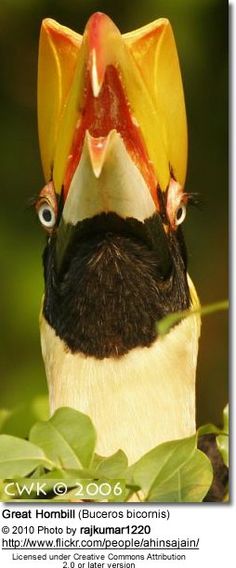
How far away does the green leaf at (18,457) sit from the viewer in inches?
49.5

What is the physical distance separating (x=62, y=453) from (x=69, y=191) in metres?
0.33

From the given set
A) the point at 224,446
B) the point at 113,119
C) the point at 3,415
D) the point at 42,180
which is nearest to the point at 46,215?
the point at 42,180

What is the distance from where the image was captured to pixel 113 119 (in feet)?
3.95

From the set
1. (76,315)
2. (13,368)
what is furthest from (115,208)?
(13,368)

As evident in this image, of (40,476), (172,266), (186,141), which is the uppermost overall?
(186,141)

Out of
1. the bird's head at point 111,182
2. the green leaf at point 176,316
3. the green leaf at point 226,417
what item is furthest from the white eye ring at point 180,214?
the green leaf at point 226,417

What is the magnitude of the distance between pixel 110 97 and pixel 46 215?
185 mm

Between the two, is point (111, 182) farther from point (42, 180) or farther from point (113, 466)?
point (113, 466)

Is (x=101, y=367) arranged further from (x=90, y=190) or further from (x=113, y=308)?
(x=90, y=190)

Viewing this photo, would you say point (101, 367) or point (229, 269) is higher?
point (229, 269)

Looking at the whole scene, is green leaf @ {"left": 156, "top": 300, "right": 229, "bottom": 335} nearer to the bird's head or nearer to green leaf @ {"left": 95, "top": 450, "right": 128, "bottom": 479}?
the bird's head

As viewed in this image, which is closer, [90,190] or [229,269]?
[90,190]

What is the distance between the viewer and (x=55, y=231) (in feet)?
4.17

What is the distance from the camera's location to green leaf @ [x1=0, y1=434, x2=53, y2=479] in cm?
126
